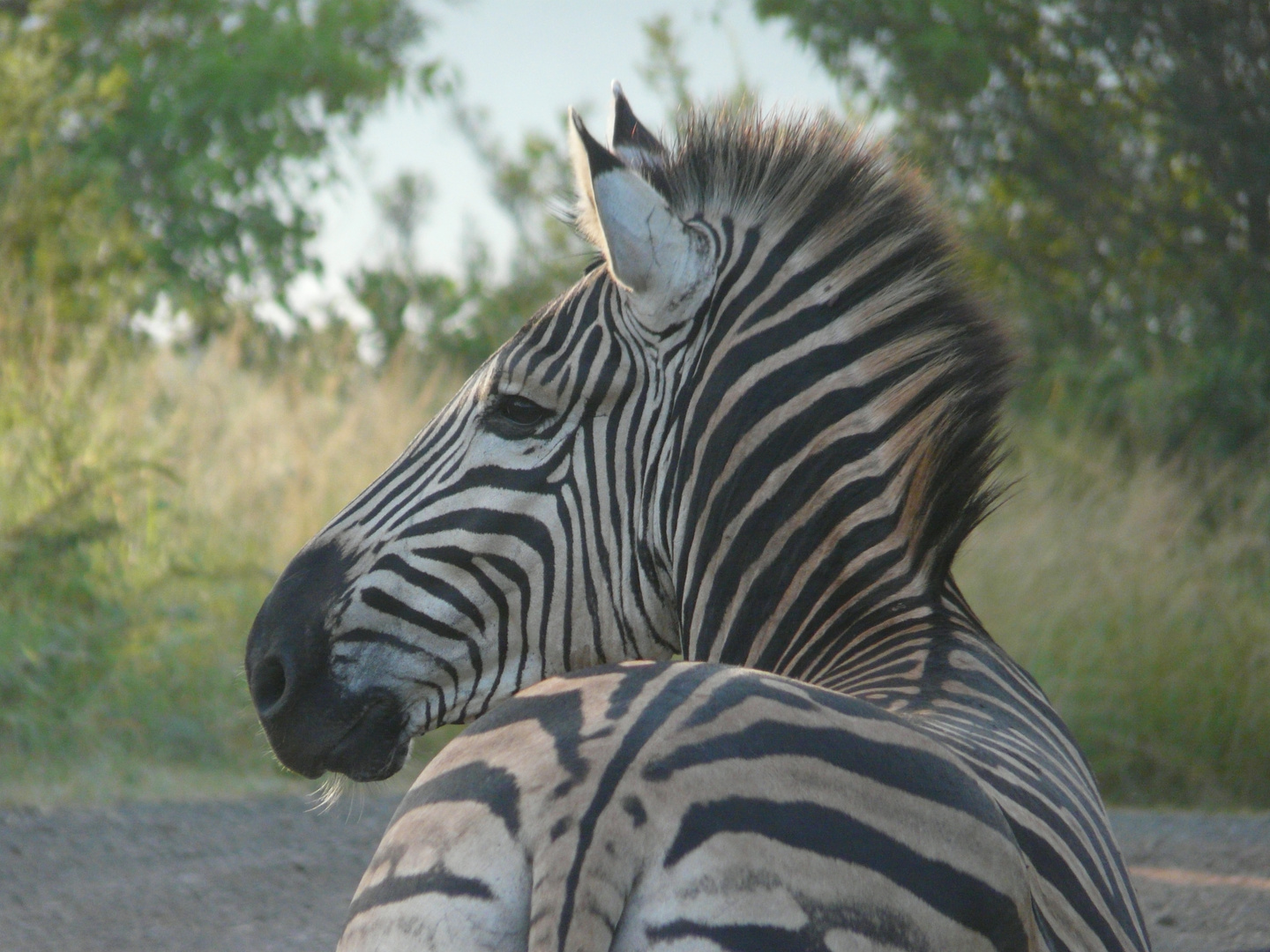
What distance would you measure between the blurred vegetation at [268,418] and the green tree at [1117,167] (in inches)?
1.3

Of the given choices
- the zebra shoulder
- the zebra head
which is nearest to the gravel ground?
the zebra head

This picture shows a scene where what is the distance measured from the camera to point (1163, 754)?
21.2ft

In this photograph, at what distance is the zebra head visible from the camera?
6.56 feet

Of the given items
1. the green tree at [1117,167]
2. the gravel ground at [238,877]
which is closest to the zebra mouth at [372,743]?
the gravel ground at [238,877]

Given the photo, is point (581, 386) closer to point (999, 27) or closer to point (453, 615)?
point (453, 615)

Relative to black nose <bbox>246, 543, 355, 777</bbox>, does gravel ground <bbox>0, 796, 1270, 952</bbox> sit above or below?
below

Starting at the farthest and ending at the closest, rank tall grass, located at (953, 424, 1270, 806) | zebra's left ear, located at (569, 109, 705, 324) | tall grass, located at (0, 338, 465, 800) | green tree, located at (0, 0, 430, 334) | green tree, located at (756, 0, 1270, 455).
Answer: green tree, located at (0, 0, 430, 334) < green tree, located at (756, 0, 1270, 455) < tall grass, located at (953, 424, 1270, 806) < tall grass, located at (0, 338, 465, 800) < zebra's left ear, located at (569, 109, 705, 324)

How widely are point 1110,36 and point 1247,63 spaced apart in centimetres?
92

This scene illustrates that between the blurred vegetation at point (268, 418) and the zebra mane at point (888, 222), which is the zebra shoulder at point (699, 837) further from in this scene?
the blurred vegetation at point (268, 418)

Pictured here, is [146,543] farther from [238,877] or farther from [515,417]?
[515,417]

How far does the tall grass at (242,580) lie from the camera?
562 centimetres

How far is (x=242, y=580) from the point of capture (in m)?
6.61

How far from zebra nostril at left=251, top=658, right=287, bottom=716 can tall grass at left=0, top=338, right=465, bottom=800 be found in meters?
2.52

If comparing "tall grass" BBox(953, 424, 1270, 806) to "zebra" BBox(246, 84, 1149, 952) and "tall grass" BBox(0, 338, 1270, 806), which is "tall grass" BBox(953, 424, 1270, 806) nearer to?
"tall grass" BBox(0, 338, 1270, 806)
